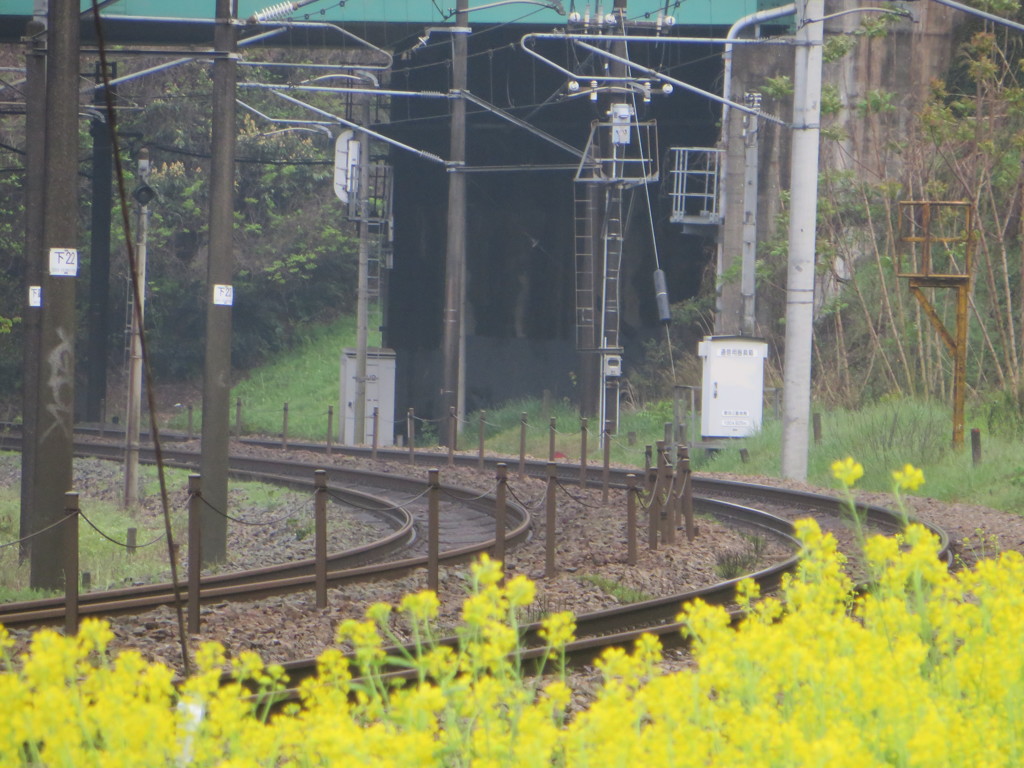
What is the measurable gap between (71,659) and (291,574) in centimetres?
864

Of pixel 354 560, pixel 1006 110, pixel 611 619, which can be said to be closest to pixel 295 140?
pixel 1006 110

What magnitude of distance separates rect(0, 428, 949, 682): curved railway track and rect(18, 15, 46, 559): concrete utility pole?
9.20 ft

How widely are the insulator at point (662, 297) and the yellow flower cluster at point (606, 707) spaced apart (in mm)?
26018

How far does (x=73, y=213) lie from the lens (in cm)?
1095

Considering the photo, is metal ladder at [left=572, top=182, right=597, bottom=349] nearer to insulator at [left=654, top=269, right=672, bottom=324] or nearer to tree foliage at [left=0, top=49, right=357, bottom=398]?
insulator at [left=654, top=269, right=672, bottom=324]

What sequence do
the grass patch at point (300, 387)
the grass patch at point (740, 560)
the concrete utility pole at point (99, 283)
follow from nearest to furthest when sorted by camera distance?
the grass patch at point (740, 560) < the concrete utility pole at point (99, 283) < the grass patch at point (300, 387)

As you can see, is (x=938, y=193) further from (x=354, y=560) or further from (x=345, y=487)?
(x=354, y=560)

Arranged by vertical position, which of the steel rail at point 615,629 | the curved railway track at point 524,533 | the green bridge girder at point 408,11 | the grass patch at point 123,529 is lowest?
the grass patch at point 123,529

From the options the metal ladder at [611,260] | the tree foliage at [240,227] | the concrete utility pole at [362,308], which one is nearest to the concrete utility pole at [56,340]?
the metal ladder at [611,260]

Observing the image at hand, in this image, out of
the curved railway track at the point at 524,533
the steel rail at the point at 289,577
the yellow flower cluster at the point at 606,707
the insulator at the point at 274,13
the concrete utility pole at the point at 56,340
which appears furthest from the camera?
the insulator at the point at 274,13

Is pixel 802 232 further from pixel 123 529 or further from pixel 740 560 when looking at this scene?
pixel 123 529

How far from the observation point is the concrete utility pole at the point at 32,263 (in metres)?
13.1

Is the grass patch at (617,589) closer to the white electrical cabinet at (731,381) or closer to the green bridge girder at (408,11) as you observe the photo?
the white electrical cabinet at (731,381)

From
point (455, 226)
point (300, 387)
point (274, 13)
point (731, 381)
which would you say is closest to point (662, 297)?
point (455, 226)
